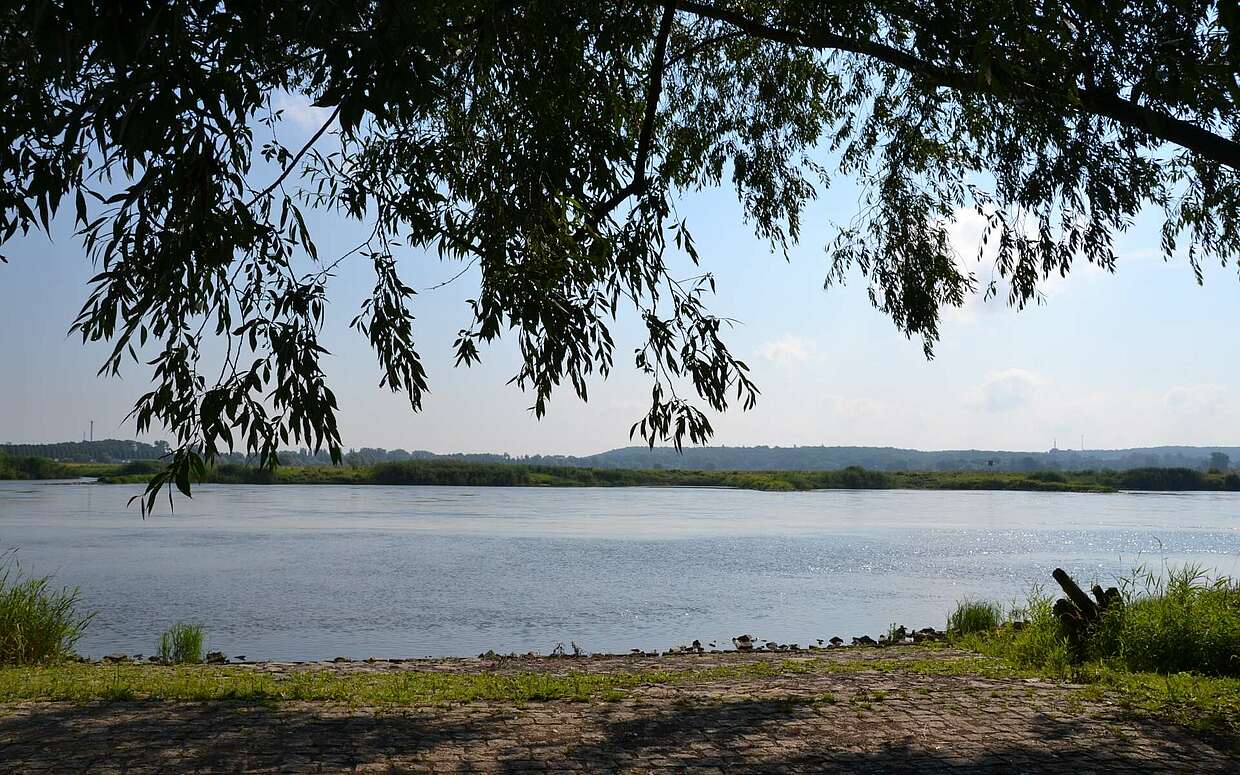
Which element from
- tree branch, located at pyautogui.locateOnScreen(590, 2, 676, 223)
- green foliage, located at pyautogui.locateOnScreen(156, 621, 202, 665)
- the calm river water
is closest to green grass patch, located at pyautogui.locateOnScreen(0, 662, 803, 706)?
green foliage, located at pyautogui.locateOnScreen(156, 621, 202, 665)

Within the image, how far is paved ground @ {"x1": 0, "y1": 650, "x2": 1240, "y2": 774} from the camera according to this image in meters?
4.26

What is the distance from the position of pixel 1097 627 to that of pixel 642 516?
21684mm

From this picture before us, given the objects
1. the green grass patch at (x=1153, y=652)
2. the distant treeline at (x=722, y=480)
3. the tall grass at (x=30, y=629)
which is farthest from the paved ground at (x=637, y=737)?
the distant treeline at (x=722, y=480)

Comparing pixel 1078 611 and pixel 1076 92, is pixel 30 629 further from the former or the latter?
pixel 1076 92

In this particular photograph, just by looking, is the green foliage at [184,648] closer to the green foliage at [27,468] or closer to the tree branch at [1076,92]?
the tree branch at [1076,92]

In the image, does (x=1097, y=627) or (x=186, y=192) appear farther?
(x=1097, y=627)

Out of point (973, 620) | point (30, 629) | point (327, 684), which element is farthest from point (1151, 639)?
point (30, 629)

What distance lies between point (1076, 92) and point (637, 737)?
418 cm

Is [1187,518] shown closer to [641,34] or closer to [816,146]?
[816,146]

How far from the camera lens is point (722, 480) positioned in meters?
58.0

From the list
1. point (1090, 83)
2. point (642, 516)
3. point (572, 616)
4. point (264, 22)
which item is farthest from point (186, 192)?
point (642, 516)

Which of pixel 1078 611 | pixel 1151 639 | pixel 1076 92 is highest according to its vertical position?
pixel 1076 92

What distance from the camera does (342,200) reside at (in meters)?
6.60

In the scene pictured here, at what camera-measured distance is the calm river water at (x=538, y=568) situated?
10.4m
